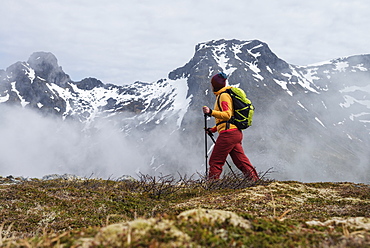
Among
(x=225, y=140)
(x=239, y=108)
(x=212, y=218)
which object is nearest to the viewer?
(x=212, y=218)

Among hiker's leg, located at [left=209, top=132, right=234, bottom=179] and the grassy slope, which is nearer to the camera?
the grassy slope

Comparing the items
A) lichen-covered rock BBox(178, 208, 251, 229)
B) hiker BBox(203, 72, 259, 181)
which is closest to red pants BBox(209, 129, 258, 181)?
hiker BBox(203, 72, 259, 181)

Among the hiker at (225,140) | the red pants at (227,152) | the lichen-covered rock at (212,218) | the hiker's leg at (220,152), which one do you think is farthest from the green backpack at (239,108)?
the lichen-covered rock at (212,218)

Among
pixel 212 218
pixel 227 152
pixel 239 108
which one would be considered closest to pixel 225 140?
pixel 227 152

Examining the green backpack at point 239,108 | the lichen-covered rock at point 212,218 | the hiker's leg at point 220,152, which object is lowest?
the lichen-covered rock at point 212,218

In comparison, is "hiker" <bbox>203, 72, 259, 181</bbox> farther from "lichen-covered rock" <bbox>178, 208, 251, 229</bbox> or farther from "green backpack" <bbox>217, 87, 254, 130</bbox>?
"lichen-covered rock" <bbox>178, 208, 251, 229</bbox>

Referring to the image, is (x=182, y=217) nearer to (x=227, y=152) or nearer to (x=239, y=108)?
(x=227, y=152)

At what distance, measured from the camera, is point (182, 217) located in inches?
88.7

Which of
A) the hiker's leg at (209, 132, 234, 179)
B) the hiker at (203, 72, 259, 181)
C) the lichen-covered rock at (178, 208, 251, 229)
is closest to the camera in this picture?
the lichen-covered rock at (178, 208, 251, 229)

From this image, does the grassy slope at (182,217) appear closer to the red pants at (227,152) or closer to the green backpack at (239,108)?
the red pants at (227,152)

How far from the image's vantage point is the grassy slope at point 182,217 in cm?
193

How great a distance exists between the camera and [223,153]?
10.2m

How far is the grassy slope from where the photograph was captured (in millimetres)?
1935

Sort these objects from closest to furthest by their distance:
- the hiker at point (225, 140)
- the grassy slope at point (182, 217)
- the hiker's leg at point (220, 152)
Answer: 1. the grassy slope at point (182, 217)
2. the hiker at point (225, 140)
3. the hiker's leg at point (220, 152)
